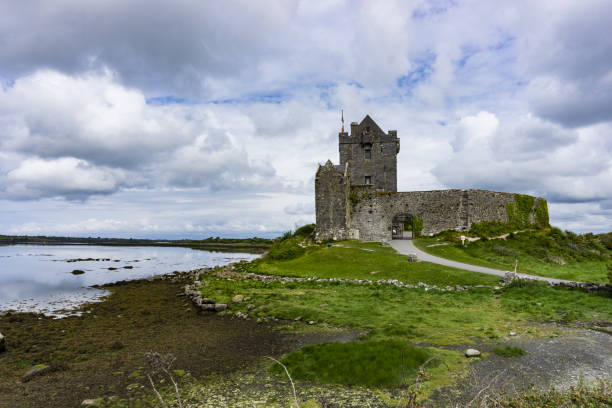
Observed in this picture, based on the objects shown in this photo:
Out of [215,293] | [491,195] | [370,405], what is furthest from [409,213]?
[370,405]

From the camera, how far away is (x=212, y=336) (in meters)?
13.8

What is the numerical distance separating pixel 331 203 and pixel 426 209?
1122cm

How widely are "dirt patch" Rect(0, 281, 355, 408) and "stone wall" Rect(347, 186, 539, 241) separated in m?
25.8

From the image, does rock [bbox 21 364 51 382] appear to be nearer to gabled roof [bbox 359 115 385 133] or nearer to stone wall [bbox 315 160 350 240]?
stone wall [bbox 315 160 350 240]

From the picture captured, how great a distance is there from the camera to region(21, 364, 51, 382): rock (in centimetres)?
1026

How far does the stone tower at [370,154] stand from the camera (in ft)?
161

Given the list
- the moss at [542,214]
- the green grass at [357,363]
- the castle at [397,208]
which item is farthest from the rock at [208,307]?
the moss at [542,214]

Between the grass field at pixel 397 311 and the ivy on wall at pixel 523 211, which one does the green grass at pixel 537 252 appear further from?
the ivy on wall at pixel 523 211

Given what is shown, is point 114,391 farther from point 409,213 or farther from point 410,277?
point 409,213

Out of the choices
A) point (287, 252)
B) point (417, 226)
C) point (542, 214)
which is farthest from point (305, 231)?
point (542, 214)

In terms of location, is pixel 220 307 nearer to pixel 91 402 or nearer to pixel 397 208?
pixel 91 402

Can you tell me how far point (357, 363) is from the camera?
9.41 metres

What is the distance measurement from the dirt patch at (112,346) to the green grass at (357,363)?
171cm

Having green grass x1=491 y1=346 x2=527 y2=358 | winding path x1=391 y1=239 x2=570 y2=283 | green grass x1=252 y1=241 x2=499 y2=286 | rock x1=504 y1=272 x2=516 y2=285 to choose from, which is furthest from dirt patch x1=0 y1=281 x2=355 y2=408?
winding path x1=391 y1=239 x2=570 y2=283
